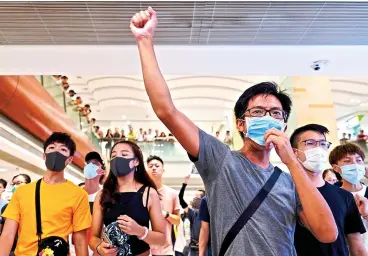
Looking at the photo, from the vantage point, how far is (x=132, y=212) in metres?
2.55

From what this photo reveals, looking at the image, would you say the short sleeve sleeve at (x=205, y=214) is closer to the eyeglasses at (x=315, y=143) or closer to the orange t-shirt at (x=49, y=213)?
the orange t-shirt at (x=49, y=213)

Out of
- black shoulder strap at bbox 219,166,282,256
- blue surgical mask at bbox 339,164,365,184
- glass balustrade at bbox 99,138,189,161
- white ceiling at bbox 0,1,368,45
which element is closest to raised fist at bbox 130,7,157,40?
black shoulder strap at bbox 219,166,282,256

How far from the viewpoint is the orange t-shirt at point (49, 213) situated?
8.22 feet

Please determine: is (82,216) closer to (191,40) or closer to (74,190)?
(74,190)

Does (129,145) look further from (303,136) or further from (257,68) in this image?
(257,68)

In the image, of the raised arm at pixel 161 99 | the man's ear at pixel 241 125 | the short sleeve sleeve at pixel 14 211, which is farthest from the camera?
the short sleeve sleeve at pixel 14 211

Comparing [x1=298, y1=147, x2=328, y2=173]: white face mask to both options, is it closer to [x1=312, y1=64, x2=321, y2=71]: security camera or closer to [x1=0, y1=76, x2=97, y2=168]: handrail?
[x1=312, y1=64, x2=321, y2=71]: security camera

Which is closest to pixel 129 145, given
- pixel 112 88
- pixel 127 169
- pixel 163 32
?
pixel 127 169

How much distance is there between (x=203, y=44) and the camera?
4531mm

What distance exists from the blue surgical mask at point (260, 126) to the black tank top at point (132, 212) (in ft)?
3.95

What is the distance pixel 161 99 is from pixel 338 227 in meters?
1.37

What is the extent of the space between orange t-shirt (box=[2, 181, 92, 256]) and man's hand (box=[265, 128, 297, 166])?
5.26ft

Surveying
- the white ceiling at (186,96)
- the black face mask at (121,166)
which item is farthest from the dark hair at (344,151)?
the white ceiling at (186,96)

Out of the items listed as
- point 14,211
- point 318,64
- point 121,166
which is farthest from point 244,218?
point 318,64
